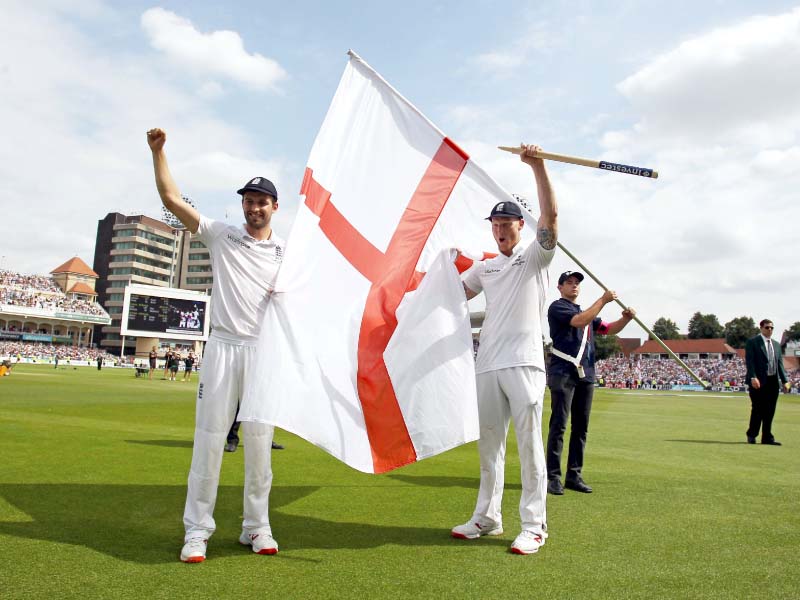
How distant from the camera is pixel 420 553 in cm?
408

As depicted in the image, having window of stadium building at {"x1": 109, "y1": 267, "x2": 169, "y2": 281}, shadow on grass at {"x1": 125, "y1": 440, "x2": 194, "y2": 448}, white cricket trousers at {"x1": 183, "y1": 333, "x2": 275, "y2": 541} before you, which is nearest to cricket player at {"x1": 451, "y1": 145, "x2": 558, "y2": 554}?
white cricket trousers at {"x1": 183, "y1": 333, "x2": 275, "y2": 541}

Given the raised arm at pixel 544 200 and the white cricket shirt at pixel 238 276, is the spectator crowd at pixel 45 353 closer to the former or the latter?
the white cricket shirt at pixel 238 276

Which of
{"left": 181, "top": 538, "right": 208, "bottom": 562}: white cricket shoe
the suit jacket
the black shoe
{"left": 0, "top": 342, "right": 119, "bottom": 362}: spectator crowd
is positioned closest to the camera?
{"left": 181, "top": 538, "right": 208, "bottom": 562}: white cricket shoe

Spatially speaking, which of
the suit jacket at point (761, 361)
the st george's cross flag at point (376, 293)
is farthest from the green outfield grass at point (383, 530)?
the suit jacket at point (761, 361)

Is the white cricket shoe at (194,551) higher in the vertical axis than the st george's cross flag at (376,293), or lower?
lower

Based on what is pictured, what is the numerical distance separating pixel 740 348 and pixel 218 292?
13423cm

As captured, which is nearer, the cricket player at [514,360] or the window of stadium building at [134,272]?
the cricket player at [514,360]

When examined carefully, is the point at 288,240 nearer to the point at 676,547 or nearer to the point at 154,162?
the point at 154,162

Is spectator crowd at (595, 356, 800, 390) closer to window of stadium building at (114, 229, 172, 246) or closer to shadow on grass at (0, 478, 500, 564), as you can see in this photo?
shadow on grass at (0, 478, 500, 564)

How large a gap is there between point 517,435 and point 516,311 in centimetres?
96

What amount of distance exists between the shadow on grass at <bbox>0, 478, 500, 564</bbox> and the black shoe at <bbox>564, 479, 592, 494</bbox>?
2.27 meters

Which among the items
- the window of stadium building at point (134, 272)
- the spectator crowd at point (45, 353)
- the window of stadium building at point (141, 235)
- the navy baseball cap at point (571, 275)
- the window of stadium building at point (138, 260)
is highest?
the window of stadium building at point (141, 235)

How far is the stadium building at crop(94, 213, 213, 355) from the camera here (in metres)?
114

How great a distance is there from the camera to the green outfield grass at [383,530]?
3.44 metres
